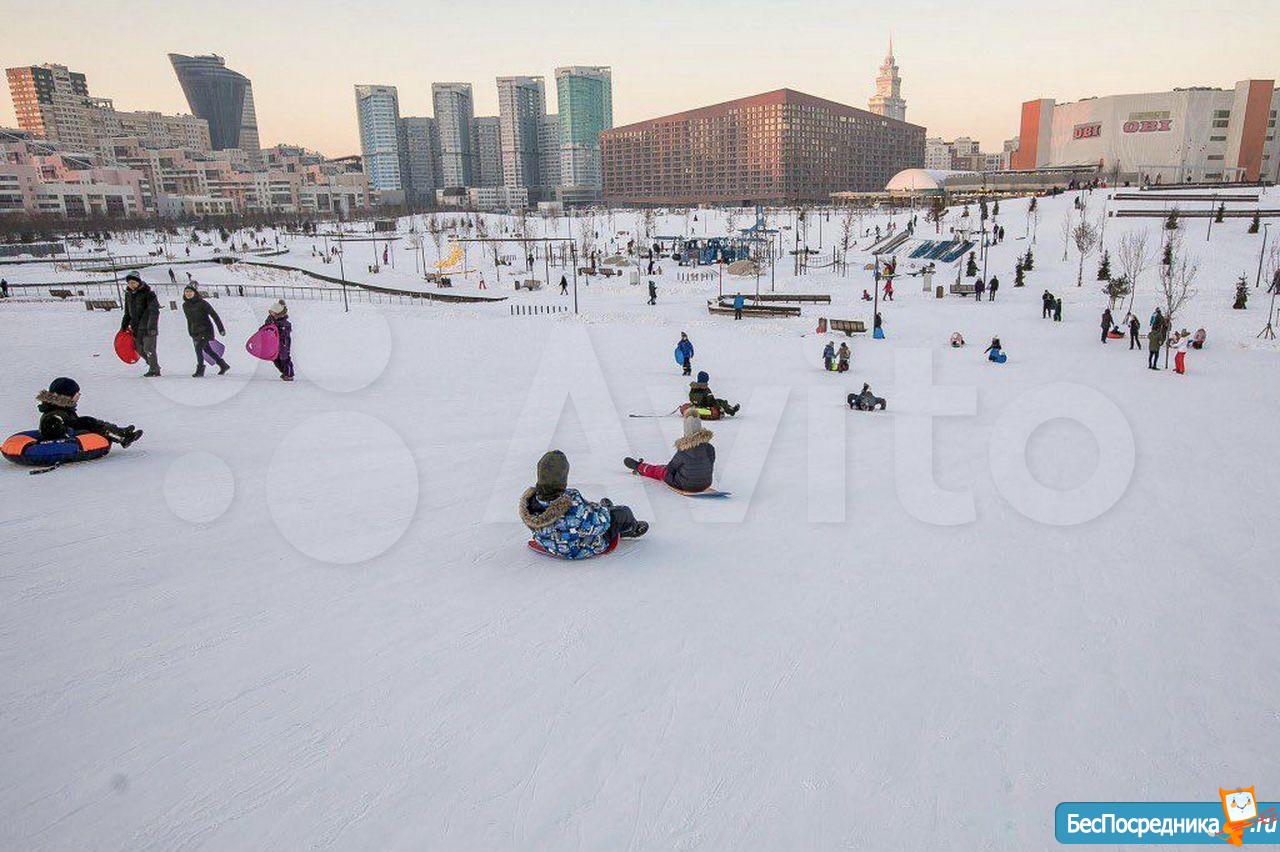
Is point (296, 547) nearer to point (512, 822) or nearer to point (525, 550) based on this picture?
point (525, 550)

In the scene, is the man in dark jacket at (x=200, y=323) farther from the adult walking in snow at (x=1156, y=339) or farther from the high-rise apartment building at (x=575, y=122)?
the high-rise apartment building at (x=575, y=122)

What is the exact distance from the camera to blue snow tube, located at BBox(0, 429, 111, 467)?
7.24 m

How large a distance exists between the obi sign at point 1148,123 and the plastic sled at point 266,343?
102 metres

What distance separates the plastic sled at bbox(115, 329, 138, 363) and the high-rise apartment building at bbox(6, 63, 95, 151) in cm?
22783

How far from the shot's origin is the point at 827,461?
9.50m

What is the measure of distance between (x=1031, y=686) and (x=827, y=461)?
17.0 ft

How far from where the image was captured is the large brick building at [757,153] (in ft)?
429

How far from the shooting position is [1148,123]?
270ft

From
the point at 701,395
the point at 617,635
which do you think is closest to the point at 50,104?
the point at 701,395

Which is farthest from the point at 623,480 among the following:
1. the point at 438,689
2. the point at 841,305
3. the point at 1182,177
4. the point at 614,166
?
the point at 614,166

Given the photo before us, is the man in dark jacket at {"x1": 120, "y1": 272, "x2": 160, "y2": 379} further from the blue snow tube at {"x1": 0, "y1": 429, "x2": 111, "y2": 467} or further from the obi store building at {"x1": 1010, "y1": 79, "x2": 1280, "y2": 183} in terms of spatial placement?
the obi store building at {"x1": 1010, "y1": 79, "x2": 1280, "y2": 183}

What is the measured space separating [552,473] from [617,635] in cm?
132

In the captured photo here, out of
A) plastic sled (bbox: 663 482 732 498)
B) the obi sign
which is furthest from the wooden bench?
the obi sign

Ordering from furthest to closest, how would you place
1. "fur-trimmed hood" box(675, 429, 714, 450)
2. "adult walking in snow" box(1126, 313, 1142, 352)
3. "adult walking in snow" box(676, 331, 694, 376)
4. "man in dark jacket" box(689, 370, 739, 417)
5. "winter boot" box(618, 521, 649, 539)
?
"adult walking in snow" box(1126, 313, 1142, 352)
"adult walking in snow" box(676, 331, 694, 376)
"man in dark jacket" box(689, 370, 739, 417)
"fur-trimmed hood" box(675, 429, 714, 450)
"winter boot" box(618, 521, 649, 539)
